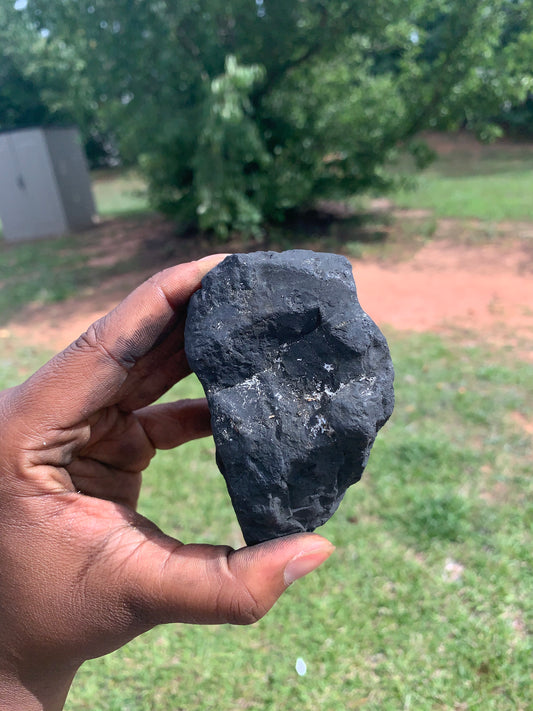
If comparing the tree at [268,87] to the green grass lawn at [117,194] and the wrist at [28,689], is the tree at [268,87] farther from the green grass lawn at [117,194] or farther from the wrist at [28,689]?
the wrist at [28,689]

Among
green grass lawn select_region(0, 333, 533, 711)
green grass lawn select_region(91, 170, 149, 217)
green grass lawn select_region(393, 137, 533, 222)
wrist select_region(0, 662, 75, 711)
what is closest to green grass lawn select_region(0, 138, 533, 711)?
green grass lawn select_region(0, 333, 533, 711)

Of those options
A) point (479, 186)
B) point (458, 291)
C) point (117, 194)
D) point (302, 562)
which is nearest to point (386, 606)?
point (302, 562)

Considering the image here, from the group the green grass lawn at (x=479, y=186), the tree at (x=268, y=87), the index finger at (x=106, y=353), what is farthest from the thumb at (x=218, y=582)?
the green grass lawn at (x=479, y=186)

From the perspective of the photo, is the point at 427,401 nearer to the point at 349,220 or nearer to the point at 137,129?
the point at 137,129

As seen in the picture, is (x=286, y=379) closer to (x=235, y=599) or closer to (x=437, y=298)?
(x=235, y=599)

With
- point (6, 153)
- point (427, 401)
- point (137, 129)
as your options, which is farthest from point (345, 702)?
point (6, 153)

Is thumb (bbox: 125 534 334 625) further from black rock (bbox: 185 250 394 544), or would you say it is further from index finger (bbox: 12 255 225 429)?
index finger (bbox: 12 255 225 429)
